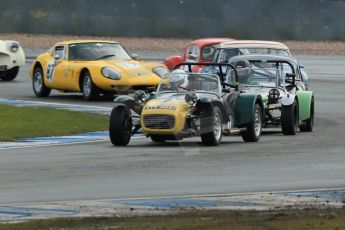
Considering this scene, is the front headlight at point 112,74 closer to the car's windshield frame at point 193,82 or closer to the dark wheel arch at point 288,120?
the dark wheel arch at point 288,120

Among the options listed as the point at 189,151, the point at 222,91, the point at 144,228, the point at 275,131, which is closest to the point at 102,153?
the point at 189,151

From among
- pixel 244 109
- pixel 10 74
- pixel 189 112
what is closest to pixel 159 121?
pixel 189 112

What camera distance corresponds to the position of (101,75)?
2536 cm

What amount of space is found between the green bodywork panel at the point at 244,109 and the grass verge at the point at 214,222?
7627mm

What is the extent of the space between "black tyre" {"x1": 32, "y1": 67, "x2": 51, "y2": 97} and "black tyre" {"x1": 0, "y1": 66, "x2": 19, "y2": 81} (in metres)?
3.73

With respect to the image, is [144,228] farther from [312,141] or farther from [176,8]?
[176,8]

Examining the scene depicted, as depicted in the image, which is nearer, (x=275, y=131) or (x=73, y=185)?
(x=73, y=185)

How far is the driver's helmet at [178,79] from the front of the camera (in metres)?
17.4

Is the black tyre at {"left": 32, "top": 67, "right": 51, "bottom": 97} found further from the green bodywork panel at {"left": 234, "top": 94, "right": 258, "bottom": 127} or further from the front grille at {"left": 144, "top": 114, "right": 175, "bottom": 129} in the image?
the front grille at {"left": 144, "top": 114, "right": 175, "bottom": 129}

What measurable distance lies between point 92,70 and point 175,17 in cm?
1814

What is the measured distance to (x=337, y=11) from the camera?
4362 cm

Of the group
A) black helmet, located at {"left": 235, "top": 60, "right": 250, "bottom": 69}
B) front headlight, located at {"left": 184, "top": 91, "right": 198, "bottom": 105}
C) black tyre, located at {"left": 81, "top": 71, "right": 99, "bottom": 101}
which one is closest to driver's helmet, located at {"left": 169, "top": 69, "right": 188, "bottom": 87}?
front headlight, located at {"left": 184, "top": 91, "right": 198, "bottom": 105}

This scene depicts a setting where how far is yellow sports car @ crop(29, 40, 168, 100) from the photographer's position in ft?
82.8

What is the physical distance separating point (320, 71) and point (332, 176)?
974 inches
